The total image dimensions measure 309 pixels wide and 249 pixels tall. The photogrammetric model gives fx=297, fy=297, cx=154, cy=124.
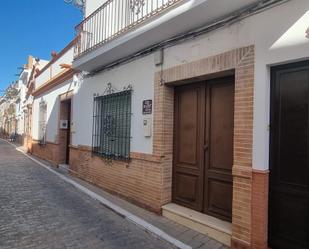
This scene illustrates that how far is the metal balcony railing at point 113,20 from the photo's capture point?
5949 millimetres

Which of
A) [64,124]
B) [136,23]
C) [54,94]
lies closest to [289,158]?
[136,23]

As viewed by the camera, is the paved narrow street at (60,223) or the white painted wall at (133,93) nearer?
the paved narrow street at (60,223)

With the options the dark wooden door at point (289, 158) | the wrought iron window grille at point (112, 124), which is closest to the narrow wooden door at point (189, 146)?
the wrought iron window grille at point (112, 124)

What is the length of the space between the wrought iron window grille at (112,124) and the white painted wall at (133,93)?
0.66ft

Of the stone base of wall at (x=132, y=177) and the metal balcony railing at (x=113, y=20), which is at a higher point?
the metal balcony railing at (x=113, y=20)

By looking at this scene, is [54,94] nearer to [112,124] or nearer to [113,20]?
[112,124]

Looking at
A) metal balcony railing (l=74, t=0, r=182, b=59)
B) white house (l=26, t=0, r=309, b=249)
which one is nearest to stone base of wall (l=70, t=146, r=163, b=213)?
white house (l=26, t=0, r=309, b=249)

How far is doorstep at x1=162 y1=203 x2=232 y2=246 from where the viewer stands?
449 cm

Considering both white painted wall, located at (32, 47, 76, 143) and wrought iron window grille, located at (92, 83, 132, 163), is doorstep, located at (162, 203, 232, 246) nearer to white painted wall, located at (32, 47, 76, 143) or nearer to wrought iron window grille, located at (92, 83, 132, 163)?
wrought iron window grille, located at (92, 83, 132, 163)

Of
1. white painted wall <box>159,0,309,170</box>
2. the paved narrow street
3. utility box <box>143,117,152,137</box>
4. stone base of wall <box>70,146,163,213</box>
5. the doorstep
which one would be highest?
white painted wall <box>159,0,309,170</box>

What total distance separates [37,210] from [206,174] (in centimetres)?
342

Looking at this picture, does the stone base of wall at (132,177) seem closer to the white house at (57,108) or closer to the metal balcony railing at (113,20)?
the white house at (57,108)

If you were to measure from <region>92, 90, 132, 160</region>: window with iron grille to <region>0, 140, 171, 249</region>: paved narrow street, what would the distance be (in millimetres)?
1297

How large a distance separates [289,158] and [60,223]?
152 inches
